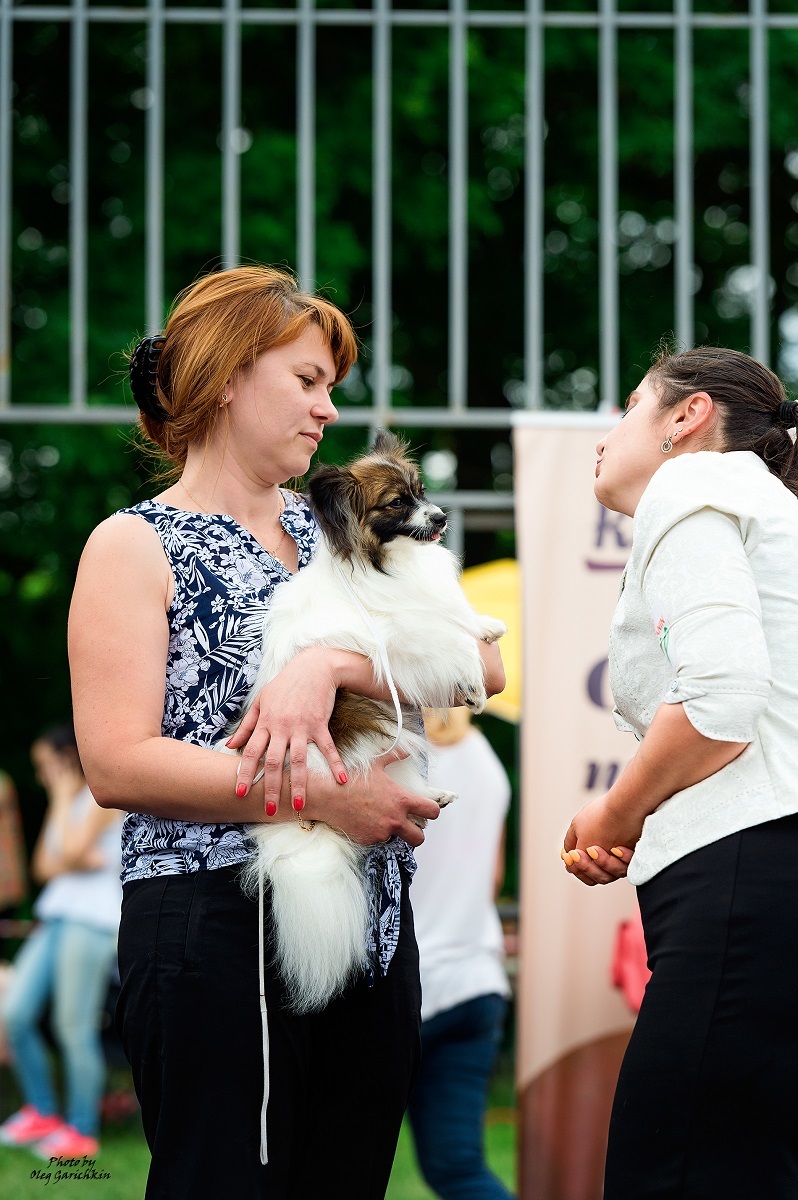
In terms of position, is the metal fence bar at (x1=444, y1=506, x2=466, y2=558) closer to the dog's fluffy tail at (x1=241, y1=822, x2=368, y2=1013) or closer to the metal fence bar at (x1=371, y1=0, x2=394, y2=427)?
the metal fence bar at (x1=371, y1=0, x2=394, y2=427)

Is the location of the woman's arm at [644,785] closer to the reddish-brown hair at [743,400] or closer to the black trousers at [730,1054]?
the black trousers at [730,1054]

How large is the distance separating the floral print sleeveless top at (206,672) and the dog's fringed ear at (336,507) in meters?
0.24

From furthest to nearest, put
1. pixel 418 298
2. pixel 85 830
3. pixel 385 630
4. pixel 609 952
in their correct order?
pixel 418 298
pixel 85 830
pixel 609 952
pixel 385 630

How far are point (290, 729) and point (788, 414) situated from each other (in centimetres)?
88

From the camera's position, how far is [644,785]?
1.81 metres

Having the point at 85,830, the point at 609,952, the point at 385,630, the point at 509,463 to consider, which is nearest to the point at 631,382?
the point at 509,463

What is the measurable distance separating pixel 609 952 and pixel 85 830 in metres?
3.05

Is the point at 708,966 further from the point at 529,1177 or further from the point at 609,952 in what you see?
the point at 529,1177

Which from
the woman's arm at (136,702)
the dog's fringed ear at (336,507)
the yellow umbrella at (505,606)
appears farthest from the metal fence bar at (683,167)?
the woman's arm at (136,702)

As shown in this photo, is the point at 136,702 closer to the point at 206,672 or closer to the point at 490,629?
the point at 206,672

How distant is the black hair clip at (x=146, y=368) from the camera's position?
2.18m

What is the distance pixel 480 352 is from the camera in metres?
9.01

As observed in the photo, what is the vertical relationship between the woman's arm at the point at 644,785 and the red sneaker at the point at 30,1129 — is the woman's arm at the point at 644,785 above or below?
above

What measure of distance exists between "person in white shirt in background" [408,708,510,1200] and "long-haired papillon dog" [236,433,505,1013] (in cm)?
104
